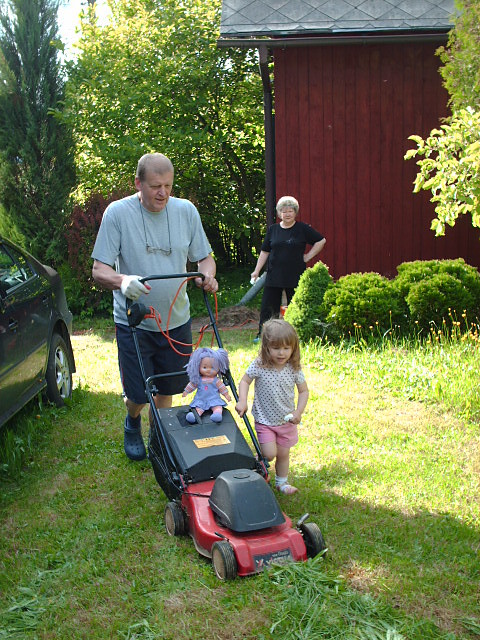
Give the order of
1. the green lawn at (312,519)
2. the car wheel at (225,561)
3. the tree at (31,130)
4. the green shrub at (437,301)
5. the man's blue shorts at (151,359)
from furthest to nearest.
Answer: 1. the tree at (31,130)
2. the green shrub at (437,301)
3. the man's blue shorts at (151,359)
4. the car wheel at (225,561)
5. the green lawn at (312,519)

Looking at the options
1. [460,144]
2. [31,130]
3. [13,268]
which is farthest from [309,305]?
[31,130]

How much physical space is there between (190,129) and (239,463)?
933 cm

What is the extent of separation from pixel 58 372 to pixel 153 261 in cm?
235

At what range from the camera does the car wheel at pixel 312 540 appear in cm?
359

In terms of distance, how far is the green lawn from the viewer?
10.5 feet

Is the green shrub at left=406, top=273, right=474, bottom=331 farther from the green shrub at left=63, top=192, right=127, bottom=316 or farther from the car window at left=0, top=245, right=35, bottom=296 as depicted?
the green shrub at left=63, top=192, right=127, bottom=316

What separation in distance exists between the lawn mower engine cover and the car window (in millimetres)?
2602

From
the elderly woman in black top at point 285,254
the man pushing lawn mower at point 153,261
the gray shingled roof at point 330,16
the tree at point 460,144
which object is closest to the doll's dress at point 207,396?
the man pushing lawn mower at point 153,261

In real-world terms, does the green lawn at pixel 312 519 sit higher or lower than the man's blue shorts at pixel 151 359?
lower

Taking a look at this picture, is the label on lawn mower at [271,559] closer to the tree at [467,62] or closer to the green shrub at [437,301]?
the green shrub at [437,301]

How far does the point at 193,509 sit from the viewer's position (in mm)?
3807

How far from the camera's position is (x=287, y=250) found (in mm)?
8109

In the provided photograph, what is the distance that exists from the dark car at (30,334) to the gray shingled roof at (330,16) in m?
4.82

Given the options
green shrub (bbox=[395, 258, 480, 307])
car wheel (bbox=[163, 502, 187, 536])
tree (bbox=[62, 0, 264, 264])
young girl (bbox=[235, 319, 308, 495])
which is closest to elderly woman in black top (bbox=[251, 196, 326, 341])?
green shrub (bbox=[395, 258, 480, 307])
